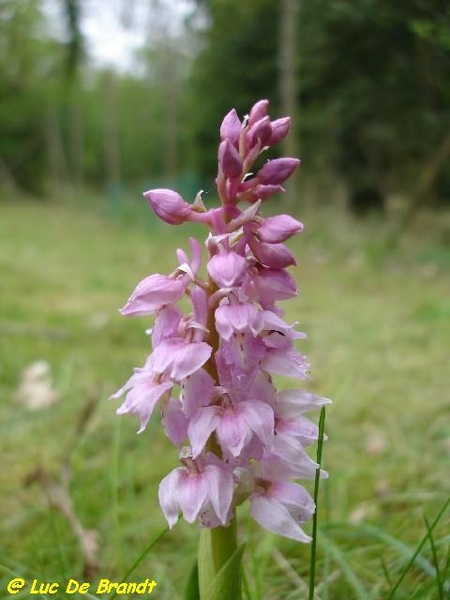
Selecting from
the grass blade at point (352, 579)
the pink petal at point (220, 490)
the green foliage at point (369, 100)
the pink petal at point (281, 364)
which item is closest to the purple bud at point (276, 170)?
the pink petal at point (281, 364)

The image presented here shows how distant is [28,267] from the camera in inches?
269

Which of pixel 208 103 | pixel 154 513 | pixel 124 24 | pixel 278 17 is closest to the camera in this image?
pixel 154 513

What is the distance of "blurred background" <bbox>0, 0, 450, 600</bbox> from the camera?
5.01 ft

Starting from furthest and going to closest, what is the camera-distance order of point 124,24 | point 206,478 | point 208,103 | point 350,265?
point 208,103, point 350,265, point 124,24, point 206,478

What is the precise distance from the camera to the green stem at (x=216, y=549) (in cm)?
91

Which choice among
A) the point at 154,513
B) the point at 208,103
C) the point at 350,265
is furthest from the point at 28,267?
the point at 208,103

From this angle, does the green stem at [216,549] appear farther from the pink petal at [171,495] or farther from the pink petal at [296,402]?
the pink petal at [296,402]

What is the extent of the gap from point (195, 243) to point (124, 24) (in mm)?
4044

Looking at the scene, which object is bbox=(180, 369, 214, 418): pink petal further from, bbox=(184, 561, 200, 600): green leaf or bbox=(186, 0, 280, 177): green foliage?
bbox=(186, 0, 280, 177): green foliage

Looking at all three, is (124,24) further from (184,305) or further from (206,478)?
(206,478)

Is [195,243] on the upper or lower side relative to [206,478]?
upper

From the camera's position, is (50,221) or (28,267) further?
(50,221)

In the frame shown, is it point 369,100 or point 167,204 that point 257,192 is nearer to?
point 167,204

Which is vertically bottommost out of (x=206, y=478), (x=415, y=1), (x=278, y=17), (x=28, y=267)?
(x=28, y=267)
